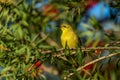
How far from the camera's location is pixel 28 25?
250cm

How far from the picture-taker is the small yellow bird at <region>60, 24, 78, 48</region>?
2.80m

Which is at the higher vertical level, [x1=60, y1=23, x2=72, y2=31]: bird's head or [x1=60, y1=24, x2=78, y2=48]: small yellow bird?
Answer: [x1=60, y1=23, x2=72, y2=31]: bird's head

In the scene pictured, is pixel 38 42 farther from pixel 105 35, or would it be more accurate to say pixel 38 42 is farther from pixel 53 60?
pixel 105 35

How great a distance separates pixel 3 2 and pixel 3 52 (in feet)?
1.44

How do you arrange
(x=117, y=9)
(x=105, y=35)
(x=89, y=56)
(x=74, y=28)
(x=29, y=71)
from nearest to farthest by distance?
(x=29, y=71) → (x=89, y=56) → (x=105, y=35) → (x=117, y=9) → (x=74, y=28)

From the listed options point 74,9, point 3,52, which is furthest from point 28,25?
point 3,52

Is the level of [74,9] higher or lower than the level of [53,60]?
higher

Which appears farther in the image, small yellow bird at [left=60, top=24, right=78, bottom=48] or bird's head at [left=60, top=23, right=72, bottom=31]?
bird's head at [left=60, top=23, right=72, bottom=31]

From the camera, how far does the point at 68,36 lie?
2.99 metres

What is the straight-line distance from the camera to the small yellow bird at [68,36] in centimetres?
280

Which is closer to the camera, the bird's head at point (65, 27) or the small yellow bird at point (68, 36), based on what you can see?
the small yellow bird at point (68, 36)

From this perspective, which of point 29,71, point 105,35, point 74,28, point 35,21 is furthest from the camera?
point 74,28

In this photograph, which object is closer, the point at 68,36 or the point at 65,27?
the point at 68,36

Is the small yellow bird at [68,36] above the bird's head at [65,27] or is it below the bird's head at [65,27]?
below
